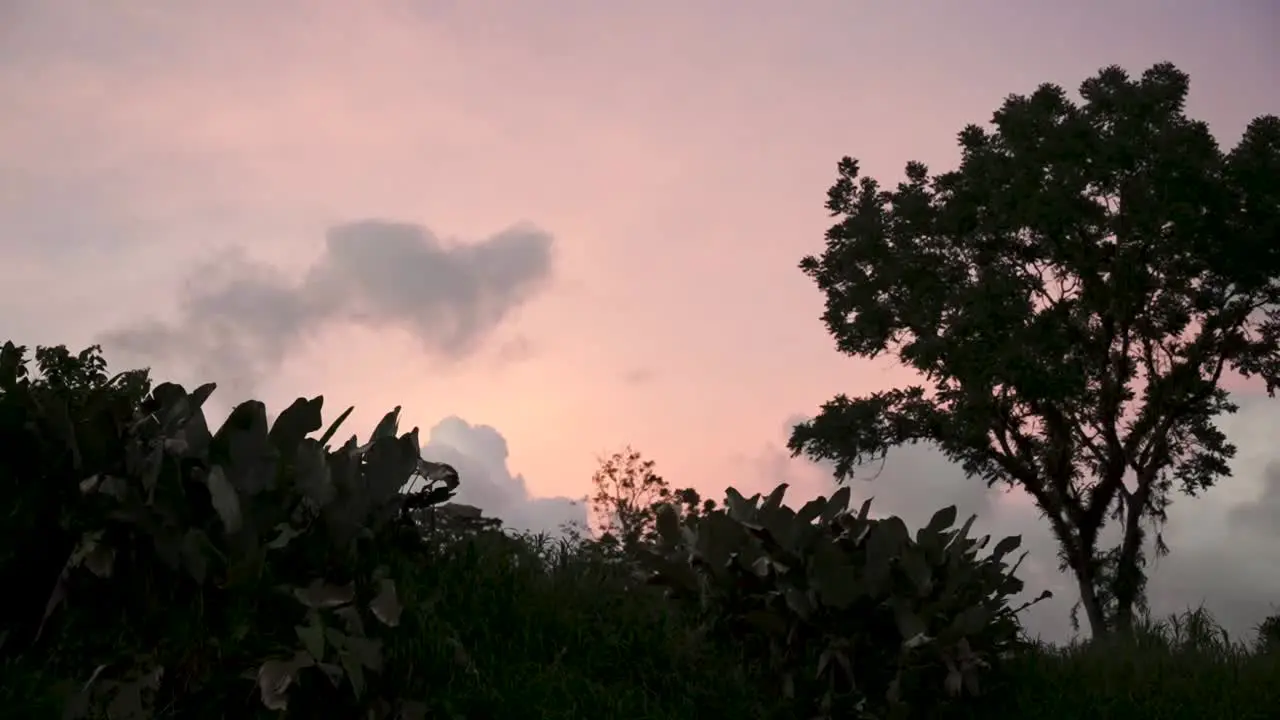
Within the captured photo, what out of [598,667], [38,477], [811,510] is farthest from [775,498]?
[38,477]

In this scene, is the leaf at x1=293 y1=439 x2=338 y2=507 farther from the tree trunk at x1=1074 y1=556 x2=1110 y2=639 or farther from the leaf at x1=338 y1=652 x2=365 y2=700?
the tree trunk at x1=1074 y1=556 x2=1110 y2=639

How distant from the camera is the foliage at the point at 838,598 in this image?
24.1ft

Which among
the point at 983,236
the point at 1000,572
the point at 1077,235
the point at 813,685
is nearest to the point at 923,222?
the point at 983,236

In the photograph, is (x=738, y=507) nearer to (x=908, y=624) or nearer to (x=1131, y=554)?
(x=908, y=624)

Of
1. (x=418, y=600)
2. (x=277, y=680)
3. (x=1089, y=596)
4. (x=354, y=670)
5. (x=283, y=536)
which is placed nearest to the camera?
(x=277, y=680)

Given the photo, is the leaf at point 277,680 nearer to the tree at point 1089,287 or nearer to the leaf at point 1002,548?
the leaf at point 1002,548

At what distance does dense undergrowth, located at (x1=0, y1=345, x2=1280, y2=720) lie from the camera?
576 cm

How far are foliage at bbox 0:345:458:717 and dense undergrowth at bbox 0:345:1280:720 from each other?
1 cm

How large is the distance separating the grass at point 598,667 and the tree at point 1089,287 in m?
13.5

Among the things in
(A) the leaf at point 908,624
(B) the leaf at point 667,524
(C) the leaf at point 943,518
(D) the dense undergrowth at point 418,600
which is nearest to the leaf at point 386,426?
(D) the dense undergrowth at point 418,600

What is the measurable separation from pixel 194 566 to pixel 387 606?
87 centimetres

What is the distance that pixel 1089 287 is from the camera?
77.5 ft

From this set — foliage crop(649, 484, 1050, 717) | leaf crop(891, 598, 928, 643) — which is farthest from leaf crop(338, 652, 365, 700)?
leaf crop(891, 598, 928, 643)

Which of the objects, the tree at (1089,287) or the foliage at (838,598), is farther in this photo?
the tree at (1089,287)
